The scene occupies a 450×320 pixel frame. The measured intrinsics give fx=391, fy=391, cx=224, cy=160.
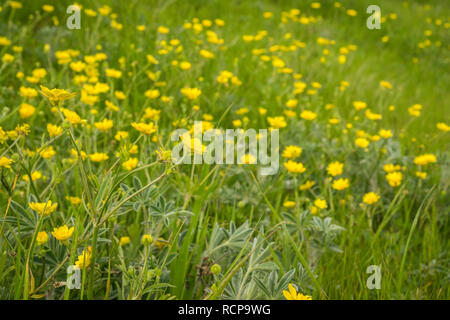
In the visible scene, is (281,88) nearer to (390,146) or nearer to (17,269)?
(390,146)

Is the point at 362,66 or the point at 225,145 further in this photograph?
the point at 362,66

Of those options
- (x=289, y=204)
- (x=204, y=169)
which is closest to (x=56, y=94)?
(x=204, y=169)

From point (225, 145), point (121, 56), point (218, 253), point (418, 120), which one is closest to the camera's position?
point (218, 253)

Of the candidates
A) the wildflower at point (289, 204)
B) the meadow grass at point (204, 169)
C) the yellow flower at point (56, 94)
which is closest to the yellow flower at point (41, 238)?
the meadow grass at point (204, 169)

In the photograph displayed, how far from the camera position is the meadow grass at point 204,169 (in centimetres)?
96

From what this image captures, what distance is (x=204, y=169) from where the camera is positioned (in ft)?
3.90

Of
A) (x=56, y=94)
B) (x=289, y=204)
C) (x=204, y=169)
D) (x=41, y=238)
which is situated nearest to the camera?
(x=56, y=94)

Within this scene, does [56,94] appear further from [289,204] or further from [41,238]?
[289,204]

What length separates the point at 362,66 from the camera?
374 cm

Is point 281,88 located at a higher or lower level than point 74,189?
higher
